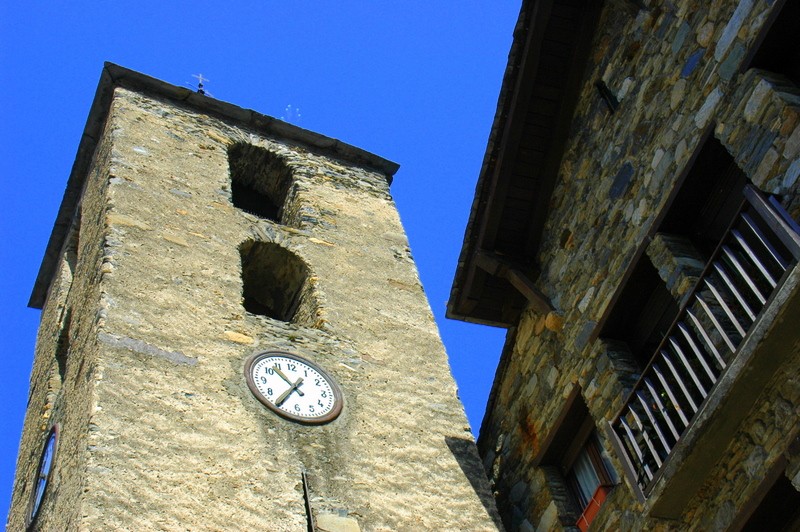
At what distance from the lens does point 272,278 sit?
1094cm

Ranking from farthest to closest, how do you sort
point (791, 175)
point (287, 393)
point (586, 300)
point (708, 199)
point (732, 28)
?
point (287, 393) → point (586, 300) → point (708, 199) → point (732, 28) → point (791, 175)

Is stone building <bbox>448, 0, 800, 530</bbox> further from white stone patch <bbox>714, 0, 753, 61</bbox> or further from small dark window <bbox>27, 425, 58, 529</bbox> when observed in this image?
small dark window <bbox>27, 425, 58, 529</bbox>

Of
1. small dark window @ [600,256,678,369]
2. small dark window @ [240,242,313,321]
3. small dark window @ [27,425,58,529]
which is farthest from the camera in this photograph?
small dark window @ [240,242,313,321]

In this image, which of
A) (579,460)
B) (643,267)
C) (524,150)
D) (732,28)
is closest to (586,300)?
(643,267)

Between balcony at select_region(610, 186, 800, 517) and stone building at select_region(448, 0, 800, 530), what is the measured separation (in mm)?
13

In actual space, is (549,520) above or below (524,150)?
below

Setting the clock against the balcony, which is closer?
the balcony

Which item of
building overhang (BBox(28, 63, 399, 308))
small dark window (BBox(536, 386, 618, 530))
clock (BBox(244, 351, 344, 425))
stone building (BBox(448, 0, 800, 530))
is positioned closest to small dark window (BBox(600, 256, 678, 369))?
stone building (BBox(448, 0, 800, 530))

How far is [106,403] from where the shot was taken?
730 centimetres

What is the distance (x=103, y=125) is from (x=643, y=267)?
811cm

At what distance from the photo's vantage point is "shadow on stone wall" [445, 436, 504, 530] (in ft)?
26.7

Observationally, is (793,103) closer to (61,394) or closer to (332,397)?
(332,397)

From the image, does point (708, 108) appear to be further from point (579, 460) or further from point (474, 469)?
point (474, 469)

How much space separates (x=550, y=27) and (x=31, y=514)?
5.57 m
